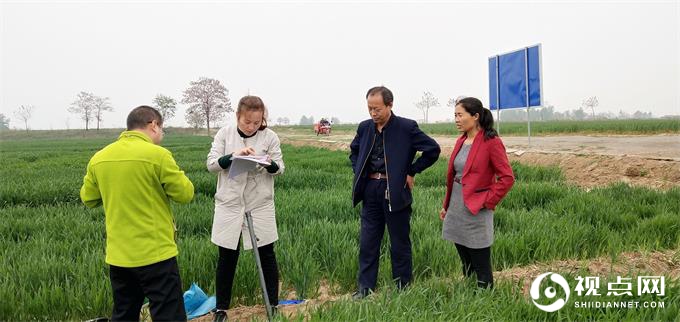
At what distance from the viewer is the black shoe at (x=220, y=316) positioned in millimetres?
2508

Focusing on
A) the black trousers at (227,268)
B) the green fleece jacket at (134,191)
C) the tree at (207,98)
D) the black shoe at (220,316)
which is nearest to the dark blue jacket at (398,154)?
→ the black trousers at (227,268)

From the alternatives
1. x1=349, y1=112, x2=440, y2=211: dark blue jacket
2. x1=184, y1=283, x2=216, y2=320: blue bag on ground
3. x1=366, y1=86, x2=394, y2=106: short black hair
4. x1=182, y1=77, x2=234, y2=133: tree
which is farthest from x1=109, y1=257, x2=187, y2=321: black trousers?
x1=182, y1=77, x2=234, y2=133: tree

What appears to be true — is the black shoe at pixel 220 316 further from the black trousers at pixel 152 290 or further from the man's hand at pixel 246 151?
the man's hand at pixel 246 151

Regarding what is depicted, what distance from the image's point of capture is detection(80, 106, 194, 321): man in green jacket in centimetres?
196

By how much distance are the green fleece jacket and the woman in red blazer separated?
1.69 meters

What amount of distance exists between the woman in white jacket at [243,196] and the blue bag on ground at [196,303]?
16 centimetres

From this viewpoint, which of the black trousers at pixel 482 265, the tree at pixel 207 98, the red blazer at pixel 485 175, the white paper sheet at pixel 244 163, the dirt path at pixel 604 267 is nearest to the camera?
the white paper sheet at pixel 244 163

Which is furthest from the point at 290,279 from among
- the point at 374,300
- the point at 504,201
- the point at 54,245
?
the point at 504,201

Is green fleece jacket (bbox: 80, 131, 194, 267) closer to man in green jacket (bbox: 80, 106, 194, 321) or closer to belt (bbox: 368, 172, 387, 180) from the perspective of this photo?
man in green jacket (bbox: 80, 106, 194, 321)

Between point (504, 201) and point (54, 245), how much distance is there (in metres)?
5.22

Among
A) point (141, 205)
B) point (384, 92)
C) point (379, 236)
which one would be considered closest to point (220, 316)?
point (141, 205)

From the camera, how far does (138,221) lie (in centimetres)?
200

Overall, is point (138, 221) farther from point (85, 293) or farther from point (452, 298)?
point (452, 298)

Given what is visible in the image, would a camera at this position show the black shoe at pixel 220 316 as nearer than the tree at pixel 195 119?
Yes
